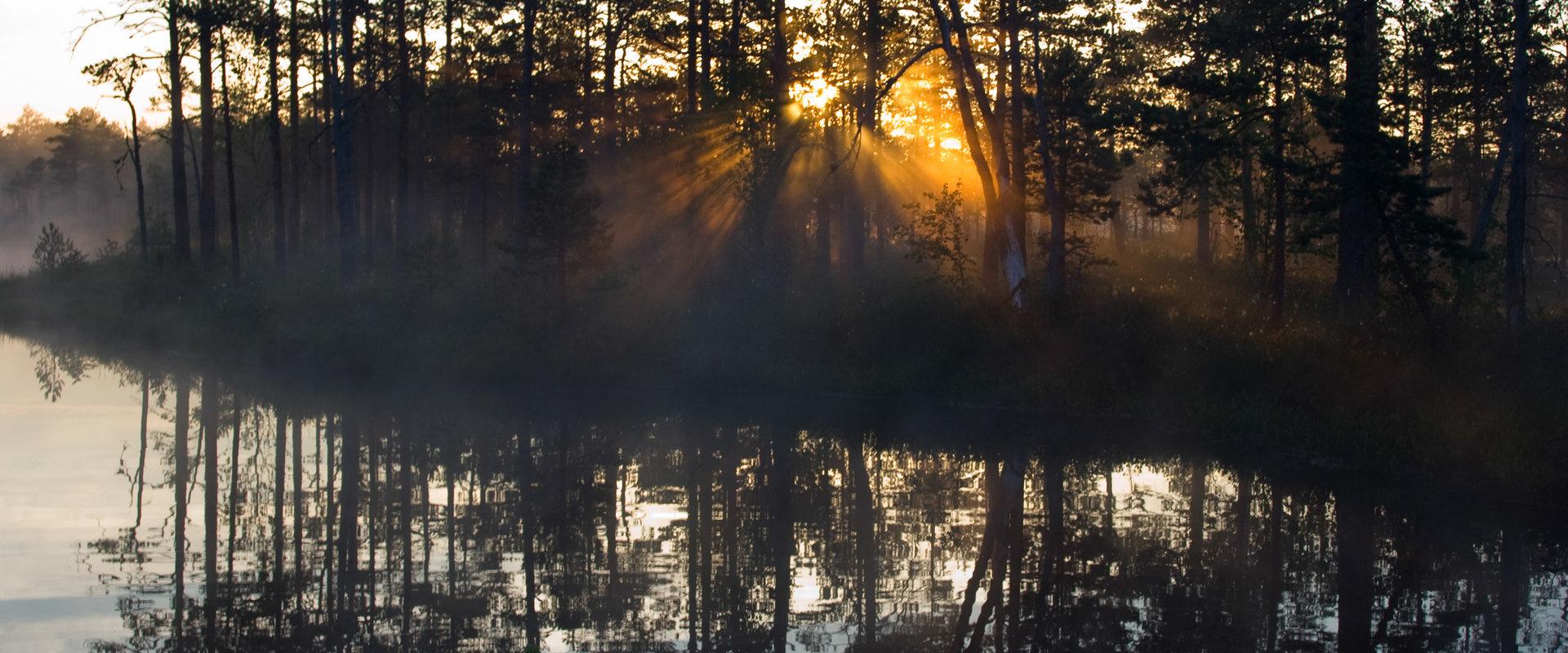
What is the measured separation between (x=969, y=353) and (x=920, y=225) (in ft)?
18.3

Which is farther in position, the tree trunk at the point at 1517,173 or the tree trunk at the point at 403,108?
the tree trunk at the point at 403,108

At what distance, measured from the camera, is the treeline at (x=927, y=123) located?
19.5 metres

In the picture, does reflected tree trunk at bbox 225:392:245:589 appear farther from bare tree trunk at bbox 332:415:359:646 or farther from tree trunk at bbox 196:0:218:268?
tree trunk at bbox 196:0:218:268

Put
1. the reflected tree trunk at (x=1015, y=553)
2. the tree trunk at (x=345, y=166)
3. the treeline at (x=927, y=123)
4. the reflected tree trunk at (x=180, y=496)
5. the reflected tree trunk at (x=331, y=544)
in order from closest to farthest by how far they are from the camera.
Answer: the reflected tree trunk at (x=1015, y=553) → the reflected tree trunk at (x=180, y=496) → the reflected tree trunk at (x=331, y=544) → the treeline at (x=927, y=123) → the tree trunk at (x=345, y=166)

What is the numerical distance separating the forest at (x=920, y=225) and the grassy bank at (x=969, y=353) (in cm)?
7

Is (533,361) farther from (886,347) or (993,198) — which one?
(993,198)

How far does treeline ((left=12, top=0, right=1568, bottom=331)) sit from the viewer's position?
19484 mm

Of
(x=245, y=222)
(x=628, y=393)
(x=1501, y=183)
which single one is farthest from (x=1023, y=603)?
(x=245, y=222)

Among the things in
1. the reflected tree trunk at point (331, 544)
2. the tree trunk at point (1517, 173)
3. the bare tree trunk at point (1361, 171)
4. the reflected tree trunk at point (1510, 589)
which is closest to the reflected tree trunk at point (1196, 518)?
the reflected tree trunk at point (1510, 589)

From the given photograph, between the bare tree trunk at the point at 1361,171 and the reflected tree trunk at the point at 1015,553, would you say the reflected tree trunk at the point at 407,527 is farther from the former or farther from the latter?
the bare tree trunk at the point at 1361,171

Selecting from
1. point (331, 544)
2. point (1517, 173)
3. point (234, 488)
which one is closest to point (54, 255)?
point (234, 488)

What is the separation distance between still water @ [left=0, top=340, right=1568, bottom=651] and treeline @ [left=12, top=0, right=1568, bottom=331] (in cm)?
651

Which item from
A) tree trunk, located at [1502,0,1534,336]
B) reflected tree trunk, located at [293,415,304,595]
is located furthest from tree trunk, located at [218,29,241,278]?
tree trunk, located at [1502,0,1534,336]

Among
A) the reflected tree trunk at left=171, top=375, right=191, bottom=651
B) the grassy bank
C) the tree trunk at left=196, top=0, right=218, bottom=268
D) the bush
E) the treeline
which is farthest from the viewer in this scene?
the bush
